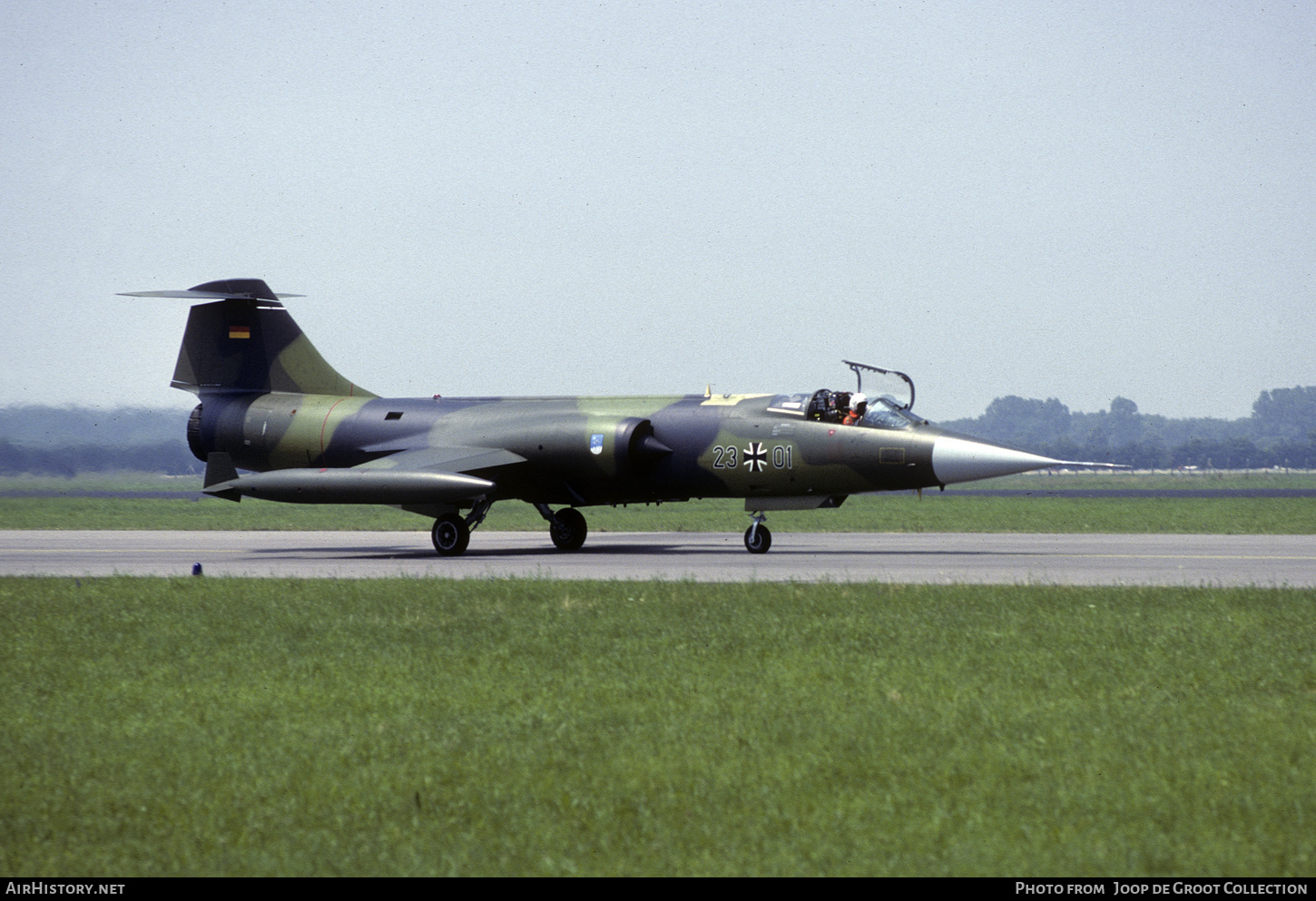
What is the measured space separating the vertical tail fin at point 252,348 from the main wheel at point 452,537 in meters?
5.57

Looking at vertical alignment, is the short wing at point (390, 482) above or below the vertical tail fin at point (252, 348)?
below

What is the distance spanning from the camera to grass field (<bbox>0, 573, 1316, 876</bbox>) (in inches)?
226

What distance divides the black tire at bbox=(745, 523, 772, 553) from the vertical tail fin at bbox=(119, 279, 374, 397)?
10.0 metres

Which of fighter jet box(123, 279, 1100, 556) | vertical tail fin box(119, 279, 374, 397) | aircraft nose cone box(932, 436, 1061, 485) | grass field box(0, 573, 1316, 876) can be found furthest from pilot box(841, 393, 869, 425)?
vertical tail fin box(119, 279, 374, 397)

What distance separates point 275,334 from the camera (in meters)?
28.8

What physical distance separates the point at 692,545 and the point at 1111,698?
18.3m

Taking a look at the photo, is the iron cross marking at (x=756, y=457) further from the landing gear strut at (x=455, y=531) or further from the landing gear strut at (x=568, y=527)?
the landing gear strut at (x=455, y=531)

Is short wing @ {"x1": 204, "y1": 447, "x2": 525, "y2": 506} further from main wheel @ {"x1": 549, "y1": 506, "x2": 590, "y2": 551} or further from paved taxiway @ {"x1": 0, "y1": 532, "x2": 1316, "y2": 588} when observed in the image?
main wheel @ {"x1": 549, "y1": 506, "x2": 590, "y2": 551}

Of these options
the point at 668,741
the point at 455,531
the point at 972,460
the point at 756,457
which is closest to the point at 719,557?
the point at 756,457

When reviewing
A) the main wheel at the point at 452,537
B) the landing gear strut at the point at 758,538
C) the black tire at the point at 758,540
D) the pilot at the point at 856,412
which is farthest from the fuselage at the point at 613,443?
the main wheel at the point at 452,537

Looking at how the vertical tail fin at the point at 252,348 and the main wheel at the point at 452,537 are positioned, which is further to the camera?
the vertical tail fin at the point at 252,348

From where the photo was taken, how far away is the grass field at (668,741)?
226 inches

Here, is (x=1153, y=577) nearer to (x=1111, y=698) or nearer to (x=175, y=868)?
(x=1111, y=698)

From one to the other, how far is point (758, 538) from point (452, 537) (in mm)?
6038
